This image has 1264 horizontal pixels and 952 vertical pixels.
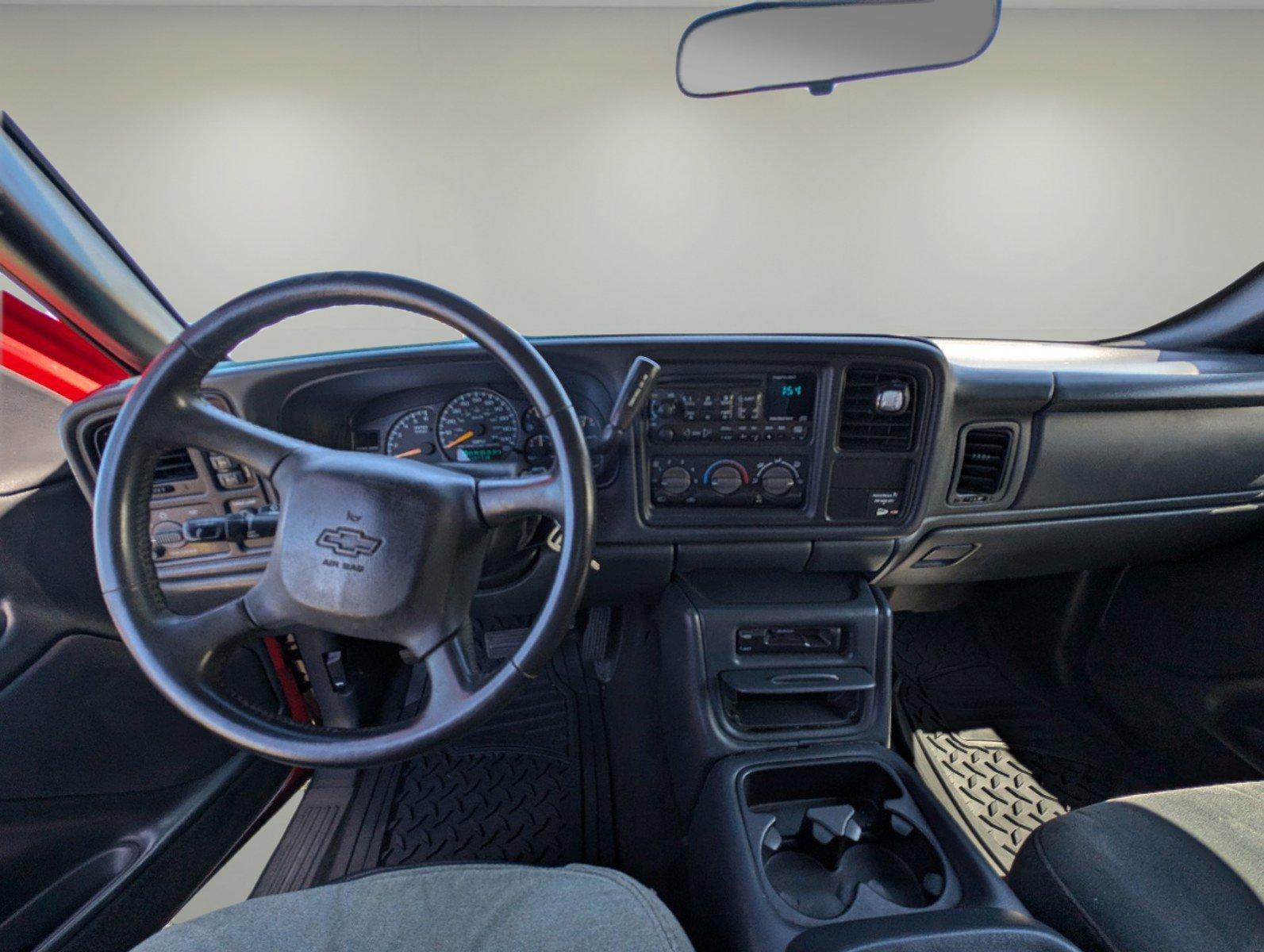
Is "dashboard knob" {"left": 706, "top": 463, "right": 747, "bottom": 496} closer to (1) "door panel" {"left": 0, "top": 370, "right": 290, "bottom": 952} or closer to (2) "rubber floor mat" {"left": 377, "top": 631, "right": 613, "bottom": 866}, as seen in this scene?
(2) "rubber floor mat" {"left": 377, "top": 631, "right": 613, "bottom": 866}

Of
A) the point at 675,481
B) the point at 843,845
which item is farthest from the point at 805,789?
the point at 675,481

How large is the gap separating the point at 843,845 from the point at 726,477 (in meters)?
0.69

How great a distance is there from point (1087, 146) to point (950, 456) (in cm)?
269

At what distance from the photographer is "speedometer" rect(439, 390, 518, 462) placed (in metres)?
1.26

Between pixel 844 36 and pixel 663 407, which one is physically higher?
pixel 844 36

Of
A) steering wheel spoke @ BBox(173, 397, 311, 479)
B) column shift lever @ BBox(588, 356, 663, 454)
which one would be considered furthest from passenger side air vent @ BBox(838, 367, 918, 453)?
steering wheel spoke @ BBox(173, 397, 311, 479)

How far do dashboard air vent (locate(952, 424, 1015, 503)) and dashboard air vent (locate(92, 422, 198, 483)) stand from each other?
158 centimetres

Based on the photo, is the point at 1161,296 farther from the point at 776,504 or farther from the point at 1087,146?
the point at 776,504

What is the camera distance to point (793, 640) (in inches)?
53.2

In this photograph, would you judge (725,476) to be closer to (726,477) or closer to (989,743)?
(726,477)

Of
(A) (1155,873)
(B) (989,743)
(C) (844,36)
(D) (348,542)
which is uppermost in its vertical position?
(C) (844,36)

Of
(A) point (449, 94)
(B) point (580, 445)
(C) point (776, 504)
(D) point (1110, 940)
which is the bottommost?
(D) point (1110, 940)

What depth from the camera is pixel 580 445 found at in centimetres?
76

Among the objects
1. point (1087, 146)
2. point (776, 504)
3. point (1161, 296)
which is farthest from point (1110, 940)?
point (1087, 146)
